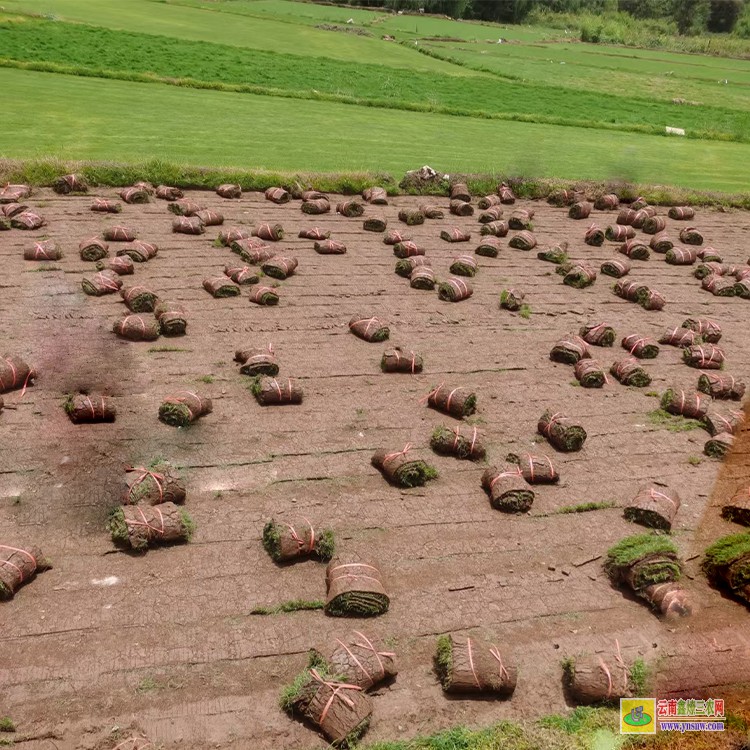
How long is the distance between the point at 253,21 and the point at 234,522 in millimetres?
71352

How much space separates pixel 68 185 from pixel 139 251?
520 cm

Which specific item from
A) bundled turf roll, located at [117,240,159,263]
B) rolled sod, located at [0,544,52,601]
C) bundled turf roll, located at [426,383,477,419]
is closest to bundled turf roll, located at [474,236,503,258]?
bundled turf roll, located at [426,383,477,419]

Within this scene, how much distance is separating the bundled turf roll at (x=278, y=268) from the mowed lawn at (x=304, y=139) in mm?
7338

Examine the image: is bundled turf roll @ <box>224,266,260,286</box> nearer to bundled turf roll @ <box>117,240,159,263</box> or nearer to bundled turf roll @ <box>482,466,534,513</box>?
bundled turf roll @ <box>117,240,159,263</box>

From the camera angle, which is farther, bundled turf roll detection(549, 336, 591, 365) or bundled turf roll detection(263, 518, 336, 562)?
bundled turf roll detection(549, 336, 591, 365)

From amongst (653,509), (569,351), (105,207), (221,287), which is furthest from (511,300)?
(105,207)

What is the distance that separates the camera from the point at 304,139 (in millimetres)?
26984

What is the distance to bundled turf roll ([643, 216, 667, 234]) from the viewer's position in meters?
23.0

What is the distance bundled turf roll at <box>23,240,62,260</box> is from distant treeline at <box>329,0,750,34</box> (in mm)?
96861

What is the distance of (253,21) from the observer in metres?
69.1

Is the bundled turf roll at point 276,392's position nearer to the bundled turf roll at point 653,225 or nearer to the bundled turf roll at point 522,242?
the bundled turf roll at point 522,242

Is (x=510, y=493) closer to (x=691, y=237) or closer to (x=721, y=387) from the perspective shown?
(x=721, y=387)

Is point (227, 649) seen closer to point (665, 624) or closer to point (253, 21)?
point (665, 624)

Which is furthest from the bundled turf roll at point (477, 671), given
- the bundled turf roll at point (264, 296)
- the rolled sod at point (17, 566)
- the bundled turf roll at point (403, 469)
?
the bundled turf roll at point (264, 296)
